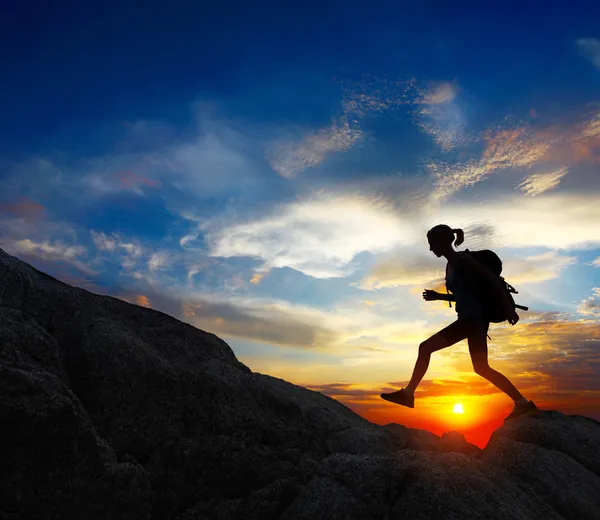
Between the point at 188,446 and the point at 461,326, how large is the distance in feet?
18.2

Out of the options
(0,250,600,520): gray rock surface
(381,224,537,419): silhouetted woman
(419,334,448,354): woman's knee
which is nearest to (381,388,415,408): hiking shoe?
(381,224,537,419): silhouetted woman

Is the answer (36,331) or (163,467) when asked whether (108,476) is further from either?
(36,331)

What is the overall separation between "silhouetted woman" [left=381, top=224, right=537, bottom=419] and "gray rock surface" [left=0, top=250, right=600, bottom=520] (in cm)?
111

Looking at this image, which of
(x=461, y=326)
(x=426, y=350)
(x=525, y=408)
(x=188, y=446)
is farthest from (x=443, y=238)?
(x=188, y=446)

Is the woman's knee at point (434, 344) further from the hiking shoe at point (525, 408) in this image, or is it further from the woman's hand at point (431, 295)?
the hiking shoe at point (525, 408)

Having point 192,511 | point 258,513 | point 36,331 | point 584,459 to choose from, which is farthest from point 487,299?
point 36,331

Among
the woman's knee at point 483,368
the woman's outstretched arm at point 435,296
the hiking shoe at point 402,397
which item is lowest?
the hiking shoe at point 402,397

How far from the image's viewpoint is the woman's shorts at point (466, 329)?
937 cm

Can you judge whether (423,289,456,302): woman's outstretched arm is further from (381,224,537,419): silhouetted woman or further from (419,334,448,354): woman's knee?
(419,334,448,354): woman's knee

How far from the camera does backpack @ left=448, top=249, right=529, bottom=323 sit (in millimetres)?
9156

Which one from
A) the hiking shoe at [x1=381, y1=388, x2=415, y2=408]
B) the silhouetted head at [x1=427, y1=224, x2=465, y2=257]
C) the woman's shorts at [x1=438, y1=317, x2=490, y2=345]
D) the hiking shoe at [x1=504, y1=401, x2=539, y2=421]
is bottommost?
the hiking shoe at [x1=381, y1=388, x2=415, y2=408]

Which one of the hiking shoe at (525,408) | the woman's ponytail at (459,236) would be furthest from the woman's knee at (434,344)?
the hiking shoe at (525,408)

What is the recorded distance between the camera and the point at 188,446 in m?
7.45

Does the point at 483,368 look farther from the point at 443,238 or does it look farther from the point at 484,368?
the point at 443,238
